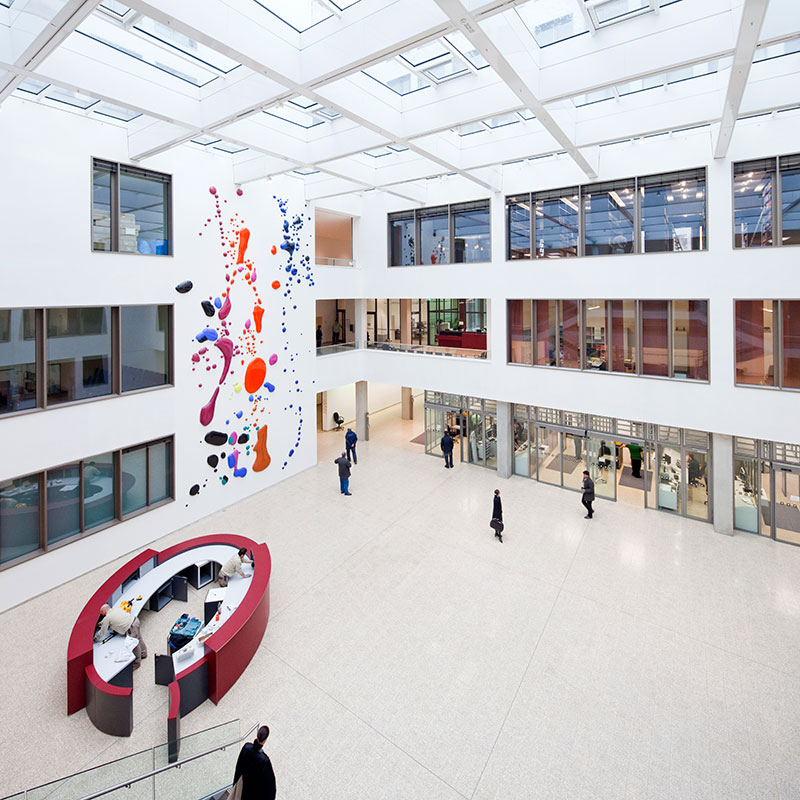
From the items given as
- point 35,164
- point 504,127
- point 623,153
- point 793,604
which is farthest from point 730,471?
point 35,164

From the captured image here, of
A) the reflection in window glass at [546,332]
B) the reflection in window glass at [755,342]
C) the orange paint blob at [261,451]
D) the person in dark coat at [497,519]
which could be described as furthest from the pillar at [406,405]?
the reflection in window glass at [755,342]

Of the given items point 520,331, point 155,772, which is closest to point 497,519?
point 520,331

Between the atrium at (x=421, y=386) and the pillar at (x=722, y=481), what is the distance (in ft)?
0.27

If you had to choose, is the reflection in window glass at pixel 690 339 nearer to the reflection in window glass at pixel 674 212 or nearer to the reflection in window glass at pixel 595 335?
the reflection in window glass at pixel 674 212

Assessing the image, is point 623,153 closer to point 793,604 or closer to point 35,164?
point 793,604

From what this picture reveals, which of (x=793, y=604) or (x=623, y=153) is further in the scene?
(x=623, y=153)

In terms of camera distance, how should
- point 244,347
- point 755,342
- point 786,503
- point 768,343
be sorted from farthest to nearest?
point 244,347 → point 786,503 → point 755,342 → point 768,343

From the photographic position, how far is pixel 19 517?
8445mm

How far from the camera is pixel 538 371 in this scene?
13305 millimetres

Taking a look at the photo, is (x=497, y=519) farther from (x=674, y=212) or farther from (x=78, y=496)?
(x=78, y=496)

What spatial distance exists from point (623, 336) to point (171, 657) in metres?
11.2

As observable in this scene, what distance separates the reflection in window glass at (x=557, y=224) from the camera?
40.5 ft

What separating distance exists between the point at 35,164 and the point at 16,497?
5.62m

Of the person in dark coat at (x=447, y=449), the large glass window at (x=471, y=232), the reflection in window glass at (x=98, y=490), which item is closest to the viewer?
the reflection in window glass at (x=98, y=490)
